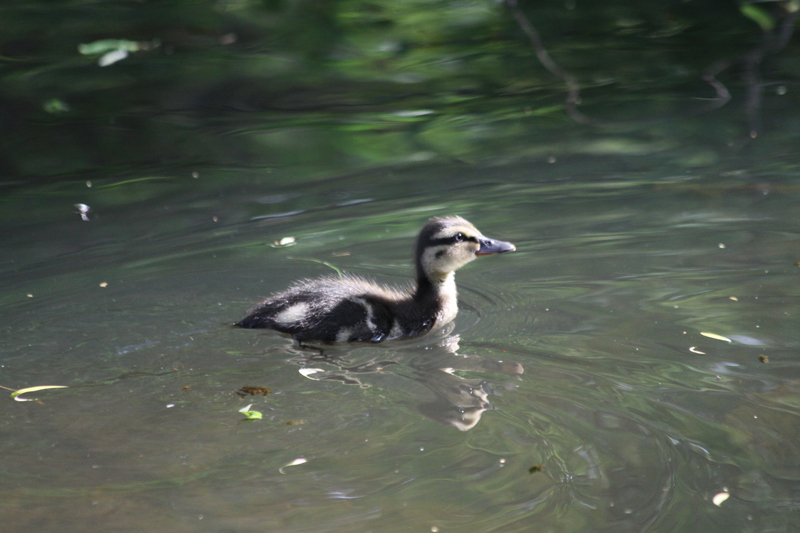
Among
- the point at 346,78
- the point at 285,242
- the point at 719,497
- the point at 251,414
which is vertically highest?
the point at 346,78

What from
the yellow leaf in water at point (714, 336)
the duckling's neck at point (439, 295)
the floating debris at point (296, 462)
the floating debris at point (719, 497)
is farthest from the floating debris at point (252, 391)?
the yellow leaf in water at point (714, 336)

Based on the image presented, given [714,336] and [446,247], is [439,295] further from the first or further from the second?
[714,336]

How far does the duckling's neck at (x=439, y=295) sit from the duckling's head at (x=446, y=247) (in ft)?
0.05

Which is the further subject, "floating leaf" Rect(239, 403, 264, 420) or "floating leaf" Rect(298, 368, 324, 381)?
"floating leaf" Rect(298, 368, 324, 381)

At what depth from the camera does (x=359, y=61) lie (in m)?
8.36

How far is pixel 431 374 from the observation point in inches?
152

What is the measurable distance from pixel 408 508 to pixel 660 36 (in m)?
7.03

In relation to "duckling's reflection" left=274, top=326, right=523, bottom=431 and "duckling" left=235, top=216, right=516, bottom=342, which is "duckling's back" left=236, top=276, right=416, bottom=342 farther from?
"duckling's reflection" left=274, top=326, right=523, bottom=431

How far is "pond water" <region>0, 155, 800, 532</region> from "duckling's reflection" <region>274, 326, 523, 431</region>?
0.05 feet

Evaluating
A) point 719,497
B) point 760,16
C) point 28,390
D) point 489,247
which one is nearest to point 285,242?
point 489,247

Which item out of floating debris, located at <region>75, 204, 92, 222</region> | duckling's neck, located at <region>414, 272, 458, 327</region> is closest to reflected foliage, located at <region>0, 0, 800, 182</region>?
floating debris, located at <region>75, 204, 92, 222</region>

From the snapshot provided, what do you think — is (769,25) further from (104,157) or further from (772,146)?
(104,157)

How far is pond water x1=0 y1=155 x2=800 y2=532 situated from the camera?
2.95m

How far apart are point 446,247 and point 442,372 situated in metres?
0.83
